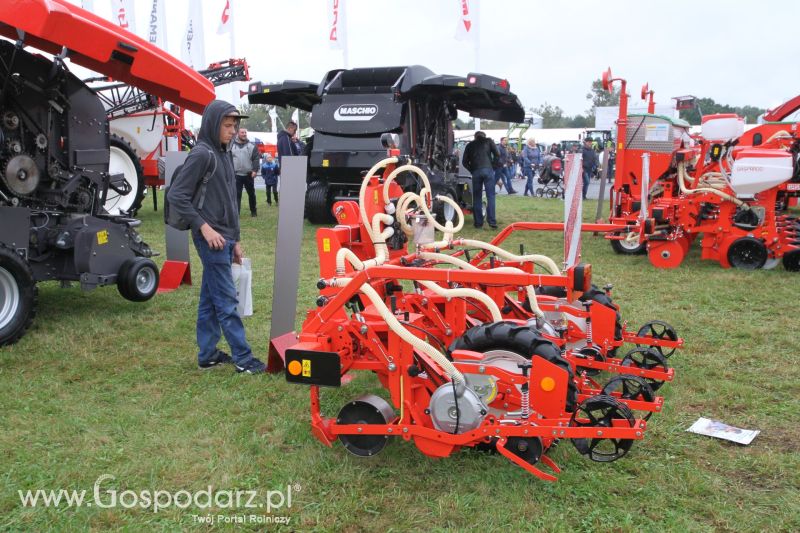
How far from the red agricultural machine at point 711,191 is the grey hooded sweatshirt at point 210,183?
500 centimetres

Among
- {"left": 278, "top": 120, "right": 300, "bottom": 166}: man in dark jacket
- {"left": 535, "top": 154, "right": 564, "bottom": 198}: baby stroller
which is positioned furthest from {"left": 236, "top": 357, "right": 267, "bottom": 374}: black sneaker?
{"left": 535, "top": 154, "right": 564, "bottom": 198}: baby stroller

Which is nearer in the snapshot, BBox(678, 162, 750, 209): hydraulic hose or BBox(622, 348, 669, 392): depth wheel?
BBox(622, 348, 669, 392): depth wheel

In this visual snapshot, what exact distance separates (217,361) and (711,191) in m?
6.27

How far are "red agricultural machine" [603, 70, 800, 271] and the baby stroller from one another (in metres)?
10.5

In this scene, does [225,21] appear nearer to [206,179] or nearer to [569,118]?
[206,179]

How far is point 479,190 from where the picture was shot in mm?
12477

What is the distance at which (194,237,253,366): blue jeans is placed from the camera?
4.61 metres

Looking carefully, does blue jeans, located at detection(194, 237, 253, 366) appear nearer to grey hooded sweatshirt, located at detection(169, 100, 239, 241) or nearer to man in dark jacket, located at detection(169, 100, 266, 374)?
man in dark jacket, located at detection(169, 100, 266, 374)

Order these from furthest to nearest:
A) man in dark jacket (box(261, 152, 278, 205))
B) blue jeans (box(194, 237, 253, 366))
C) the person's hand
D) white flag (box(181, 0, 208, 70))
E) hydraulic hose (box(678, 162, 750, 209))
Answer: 1. white flag (box(181, 0, 208, 70))
2. man in dark jacket (box(261, 152, 278, 205))
3. hydraulic hose (box(678, 162, 750, 209))
4. blue jeans (box(194, 237, 253, 366))
5. the person's hand

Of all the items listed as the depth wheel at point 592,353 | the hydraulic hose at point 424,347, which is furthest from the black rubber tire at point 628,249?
the hydraulic hose at point 424,347

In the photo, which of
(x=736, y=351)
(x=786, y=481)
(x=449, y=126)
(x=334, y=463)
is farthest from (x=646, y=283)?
(x=449, y=126)

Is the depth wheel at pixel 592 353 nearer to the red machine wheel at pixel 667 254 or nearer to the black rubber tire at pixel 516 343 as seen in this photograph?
the black rubber tire at pixel 516 343

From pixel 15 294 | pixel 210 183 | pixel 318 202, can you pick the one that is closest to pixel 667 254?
pixel 318 202

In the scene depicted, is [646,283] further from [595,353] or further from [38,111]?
[38,111]
